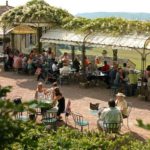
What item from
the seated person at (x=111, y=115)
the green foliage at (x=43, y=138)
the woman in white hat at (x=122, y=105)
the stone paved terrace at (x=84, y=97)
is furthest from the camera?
the stone paved terrace at (x=84, y=97)

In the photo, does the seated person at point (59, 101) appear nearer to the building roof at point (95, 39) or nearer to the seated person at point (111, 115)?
the seated person at point (111, 115)

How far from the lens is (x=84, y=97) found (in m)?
18.8

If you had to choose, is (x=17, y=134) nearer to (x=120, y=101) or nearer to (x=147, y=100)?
(x=120, y=101)

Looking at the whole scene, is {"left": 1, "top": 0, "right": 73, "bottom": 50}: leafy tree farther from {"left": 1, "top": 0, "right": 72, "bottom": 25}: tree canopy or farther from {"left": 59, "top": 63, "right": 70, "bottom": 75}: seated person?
{"left": 59, "top": 63, "right": 70, "bottom": 75}: seated person

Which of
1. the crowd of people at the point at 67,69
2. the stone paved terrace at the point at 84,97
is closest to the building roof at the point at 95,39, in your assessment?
the crowd of people at the point at 67,69

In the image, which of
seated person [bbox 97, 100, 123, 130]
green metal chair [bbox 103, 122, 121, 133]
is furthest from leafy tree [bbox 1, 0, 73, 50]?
green metal chair [bbox 103, 122, 121, 133]

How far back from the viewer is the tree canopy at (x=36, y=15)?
961 inches

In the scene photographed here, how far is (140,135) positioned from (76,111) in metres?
3.44

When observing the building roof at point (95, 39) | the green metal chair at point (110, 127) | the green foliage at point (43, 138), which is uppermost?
the building roof at point (95, 39)

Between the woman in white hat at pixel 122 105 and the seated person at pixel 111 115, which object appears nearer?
the seated person at pixel 111 115

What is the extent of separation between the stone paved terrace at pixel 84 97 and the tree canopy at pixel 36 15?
3.02m

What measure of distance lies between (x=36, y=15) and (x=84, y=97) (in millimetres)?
7178

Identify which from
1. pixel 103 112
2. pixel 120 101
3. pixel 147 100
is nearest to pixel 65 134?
pixel 103 112

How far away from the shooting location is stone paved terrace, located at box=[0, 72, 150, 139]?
15366 mm
